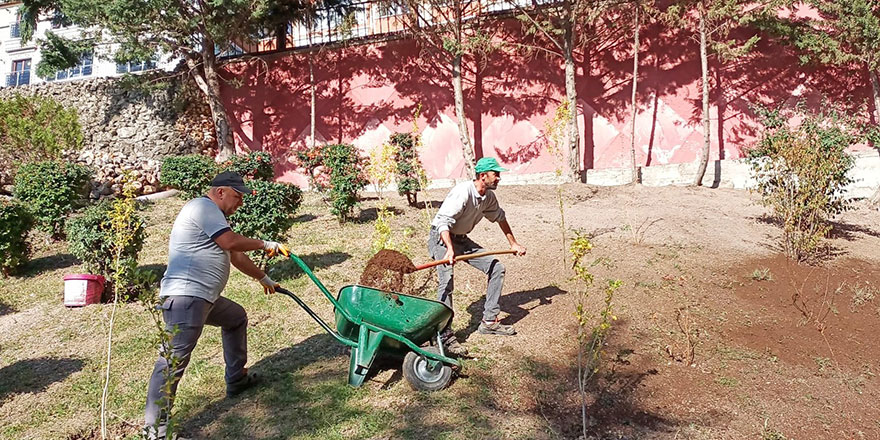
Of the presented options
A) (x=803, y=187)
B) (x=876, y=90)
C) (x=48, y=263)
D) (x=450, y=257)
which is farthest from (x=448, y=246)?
(x=876, y=90)

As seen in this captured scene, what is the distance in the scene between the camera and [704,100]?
1148 centimetres

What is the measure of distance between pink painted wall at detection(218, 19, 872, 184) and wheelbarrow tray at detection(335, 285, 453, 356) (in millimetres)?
9460

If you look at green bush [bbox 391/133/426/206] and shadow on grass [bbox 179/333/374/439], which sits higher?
green bush [bbox 391/133/426/206]

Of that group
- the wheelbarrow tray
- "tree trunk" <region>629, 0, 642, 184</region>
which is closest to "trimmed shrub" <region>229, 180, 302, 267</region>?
the wheelbarrow tray

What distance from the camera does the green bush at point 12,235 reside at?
7.11 m

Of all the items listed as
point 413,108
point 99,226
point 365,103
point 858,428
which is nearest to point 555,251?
point 858,428

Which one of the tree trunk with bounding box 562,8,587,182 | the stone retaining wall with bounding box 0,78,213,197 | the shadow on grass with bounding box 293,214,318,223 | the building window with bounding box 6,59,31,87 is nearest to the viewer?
the shadow on grass with bounding box 293,214,318,223

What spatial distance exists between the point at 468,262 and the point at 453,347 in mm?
705

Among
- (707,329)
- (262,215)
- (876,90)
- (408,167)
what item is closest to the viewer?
(707,329)

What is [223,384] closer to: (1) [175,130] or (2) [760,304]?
(2) [760,304]

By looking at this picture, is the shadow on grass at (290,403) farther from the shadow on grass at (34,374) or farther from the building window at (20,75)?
the building window at (20,75)

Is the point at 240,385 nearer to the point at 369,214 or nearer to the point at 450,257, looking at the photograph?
the point at 450,257

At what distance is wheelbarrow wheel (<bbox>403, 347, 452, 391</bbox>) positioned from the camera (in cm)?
379

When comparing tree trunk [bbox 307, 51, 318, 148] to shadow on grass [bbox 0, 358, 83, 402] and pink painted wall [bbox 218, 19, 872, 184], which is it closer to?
pink painted wall [bbox 218, 19, 872, 184]
